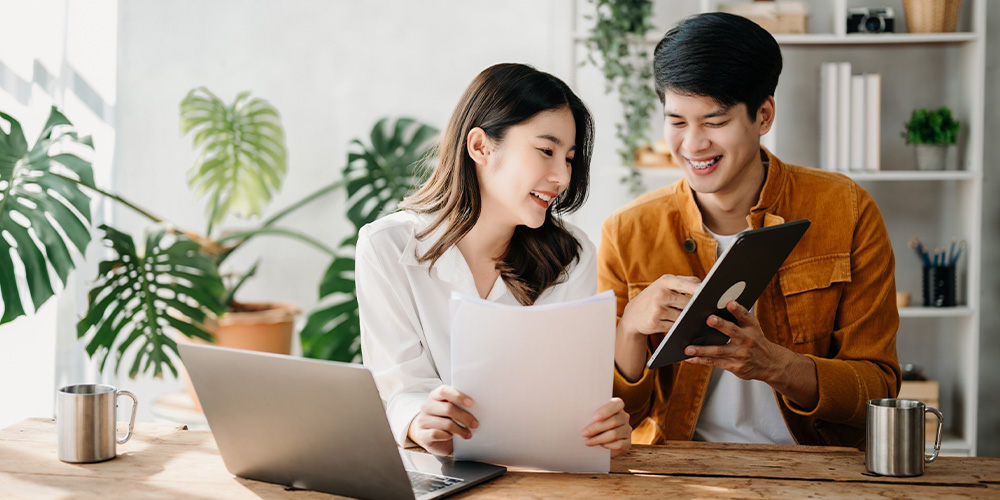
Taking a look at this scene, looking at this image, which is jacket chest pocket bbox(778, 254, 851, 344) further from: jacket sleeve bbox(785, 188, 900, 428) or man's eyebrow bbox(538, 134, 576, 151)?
man's eyebrow bbox(538, 134, 576, 151)

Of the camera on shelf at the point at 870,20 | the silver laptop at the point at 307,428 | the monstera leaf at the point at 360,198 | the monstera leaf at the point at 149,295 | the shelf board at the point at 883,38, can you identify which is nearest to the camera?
the silver laptop at the point at 307,428

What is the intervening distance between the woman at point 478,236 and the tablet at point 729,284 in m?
0.36

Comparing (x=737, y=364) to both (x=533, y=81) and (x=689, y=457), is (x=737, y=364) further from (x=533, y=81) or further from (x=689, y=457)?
(x=533, y=81)

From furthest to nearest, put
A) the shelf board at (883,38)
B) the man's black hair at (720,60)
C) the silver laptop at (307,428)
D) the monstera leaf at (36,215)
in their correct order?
the shelf board at (883,38) < the monstera leaf at (36,215) < the man's black hair at (720,60) < the silver laptop at (307,428)

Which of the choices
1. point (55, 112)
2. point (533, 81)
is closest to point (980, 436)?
point (533, 81)

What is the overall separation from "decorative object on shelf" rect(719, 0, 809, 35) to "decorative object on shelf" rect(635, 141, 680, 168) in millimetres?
519

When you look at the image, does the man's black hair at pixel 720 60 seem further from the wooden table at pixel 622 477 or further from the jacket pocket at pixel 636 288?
the wooden table at pixel 622 477

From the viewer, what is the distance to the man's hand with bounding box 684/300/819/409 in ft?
4.81

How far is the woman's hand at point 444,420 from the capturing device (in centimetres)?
125

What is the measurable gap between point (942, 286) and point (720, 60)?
1.69 metres

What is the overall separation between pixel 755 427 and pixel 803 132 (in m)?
1.63

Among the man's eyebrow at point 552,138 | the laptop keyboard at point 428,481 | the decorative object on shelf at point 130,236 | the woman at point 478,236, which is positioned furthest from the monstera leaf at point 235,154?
the laptop keyboard at point 428,481

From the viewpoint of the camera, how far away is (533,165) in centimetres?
166

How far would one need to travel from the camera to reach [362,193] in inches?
138
